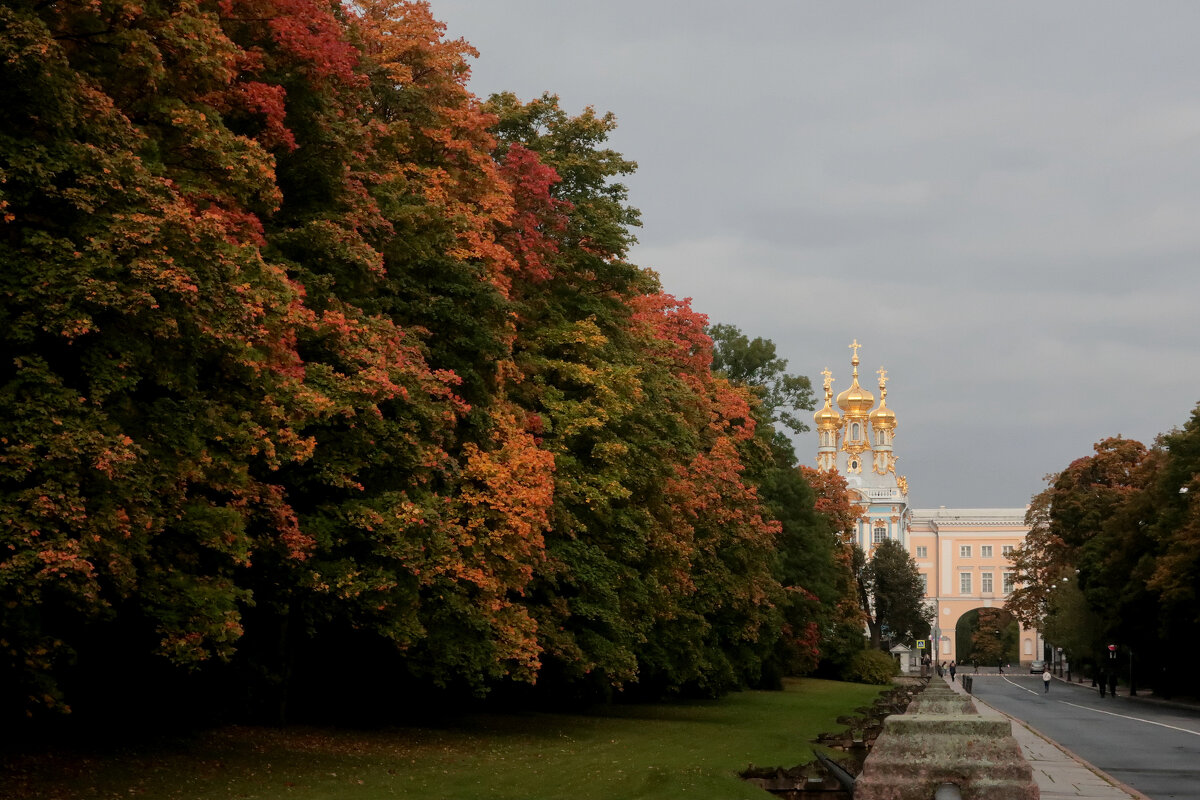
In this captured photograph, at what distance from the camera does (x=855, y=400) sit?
155 metres

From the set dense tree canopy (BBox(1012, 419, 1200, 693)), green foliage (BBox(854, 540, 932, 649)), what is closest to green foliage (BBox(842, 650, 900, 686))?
dense tree canopy (BBox(1012, 419, 1200, 693))

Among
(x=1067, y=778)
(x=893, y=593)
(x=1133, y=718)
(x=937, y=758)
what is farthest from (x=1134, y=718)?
(x=893, y=593)

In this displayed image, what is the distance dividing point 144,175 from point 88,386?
259 cm

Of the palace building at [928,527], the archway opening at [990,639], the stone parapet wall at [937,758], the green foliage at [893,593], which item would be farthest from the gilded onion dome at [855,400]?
the stone parapet wall at [937,758]

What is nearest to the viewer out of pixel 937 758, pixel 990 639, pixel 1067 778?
pixel 937 758

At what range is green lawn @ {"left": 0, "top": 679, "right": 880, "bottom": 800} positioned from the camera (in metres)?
18.3

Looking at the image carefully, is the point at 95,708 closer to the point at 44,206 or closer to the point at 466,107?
the point at 44,206

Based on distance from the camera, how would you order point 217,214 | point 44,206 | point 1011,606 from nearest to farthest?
point 44,206 → point 217,214 → point 1011,606

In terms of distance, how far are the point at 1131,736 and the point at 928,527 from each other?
138m

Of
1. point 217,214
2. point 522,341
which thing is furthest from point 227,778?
point 522,341

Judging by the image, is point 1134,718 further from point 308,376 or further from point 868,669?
point 308,376

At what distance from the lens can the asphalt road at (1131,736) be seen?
22.0m

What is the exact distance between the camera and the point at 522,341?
31.8 metres

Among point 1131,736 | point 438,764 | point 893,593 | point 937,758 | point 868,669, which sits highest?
point 893,593
